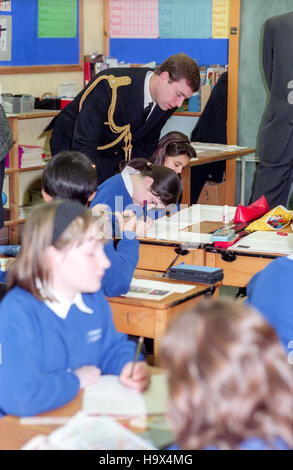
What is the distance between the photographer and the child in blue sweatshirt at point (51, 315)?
63.0 inches

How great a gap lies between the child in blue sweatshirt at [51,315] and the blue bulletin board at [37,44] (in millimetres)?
4122

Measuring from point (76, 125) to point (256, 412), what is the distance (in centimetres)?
290

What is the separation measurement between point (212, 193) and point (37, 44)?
1.92 meters

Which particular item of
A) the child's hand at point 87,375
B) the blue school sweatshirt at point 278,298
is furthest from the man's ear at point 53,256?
the blue school sweatshirt at point 278,298

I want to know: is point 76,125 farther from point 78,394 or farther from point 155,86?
point 78,394

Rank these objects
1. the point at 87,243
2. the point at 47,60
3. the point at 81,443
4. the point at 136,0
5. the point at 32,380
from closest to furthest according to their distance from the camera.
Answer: the point at 81,443 → the point at 32,380 → the point at 87,243 → the point at 47,60 → the point at 136,0

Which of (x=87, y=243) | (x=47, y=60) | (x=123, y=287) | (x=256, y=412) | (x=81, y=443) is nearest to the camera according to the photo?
(x=256, y=412)

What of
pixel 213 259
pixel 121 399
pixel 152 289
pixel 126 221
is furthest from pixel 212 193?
pixel 121 399

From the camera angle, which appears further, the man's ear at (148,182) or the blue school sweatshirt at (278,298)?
the man's ear at (148,182)

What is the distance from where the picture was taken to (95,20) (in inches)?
256

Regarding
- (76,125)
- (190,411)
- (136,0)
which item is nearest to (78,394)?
(190,411)

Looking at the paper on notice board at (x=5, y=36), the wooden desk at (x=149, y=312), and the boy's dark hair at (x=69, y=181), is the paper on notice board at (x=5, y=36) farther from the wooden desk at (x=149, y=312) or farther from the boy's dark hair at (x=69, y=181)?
the wooden desk at (x=149, y=312)

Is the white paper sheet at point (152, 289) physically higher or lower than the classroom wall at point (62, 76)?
lower

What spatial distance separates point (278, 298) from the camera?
188cm
